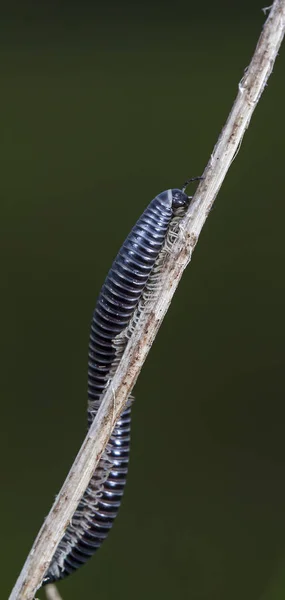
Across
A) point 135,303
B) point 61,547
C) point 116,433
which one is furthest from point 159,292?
point 61,547

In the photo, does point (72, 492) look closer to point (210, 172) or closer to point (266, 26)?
point (210, 172)

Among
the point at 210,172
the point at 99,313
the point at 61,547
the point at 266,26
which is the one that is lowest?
the point at 61,547

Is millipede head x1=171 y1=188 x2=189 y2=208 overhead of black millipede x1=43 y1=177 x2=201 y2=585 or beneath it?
overhead

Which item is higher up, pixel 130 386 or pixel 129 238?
pixel 129 238

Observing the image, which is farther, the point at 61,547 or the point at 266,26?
the point at 61,547

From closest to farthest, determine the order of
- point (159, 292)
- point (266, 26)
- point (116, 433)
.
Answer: point (266, 26) < point (159, 292) < point (116, 433)

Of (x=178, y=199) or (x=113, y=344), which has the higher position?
(x=178, y=199)

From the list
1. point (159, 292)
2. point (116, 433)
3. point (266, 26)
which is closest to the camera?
point (266, 26)

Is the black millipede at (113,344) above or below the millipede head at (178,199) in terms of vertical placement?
below
